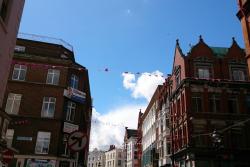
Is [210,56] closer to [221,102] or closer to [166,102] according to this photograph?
[221,102]

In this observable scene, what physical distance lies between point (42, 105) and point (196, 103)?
16.9 m

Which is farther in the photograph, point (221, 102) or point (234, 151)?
point (221, 102)

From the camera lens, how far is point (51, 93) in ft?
103

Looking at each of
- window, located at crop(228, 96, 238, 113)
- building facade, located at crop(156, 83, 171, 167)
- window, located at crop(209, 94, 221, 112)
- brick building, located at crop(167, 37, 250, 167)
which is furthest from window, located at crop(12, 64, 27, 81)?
window, located at crop(228, 96, 238, 113)

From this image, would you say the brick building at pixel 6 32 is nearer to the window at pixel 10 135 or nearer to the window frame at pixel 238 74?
the window at pixel 10 135

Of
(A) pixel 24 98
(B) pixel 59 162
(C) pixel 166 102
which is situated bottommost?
(B) pixel 59 162

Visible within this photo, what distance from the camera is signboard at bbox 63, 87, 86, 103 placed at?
31750mm

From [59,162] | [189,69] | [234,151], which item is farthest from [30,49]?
[234,151]

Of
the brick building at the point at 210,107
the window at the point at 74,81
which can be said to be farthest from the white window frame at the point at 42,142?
the brick building at the point at 210,107

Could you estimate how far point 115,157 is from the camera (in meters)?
116

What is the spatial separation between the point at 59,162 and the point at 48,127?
11.5ft

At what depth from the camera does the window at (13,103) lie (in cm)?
3005

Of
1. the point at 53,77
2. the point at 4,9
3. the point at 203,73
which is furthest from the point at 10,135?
the point at 203,73

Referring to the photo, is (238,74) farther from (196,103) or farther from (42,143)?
(42,143)
